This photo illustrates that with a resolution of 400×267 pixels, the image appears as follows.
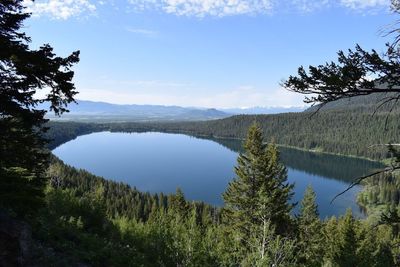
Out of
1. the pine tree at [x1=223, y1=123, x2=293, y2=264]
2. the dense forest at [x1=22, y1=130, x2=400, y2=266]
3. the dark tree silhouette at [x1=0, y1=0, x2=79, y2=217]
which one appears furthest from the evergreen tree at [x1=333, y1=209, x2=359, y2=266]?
the dark tree silhouette at [x1=0, y1=0, x2=79, y2=217]

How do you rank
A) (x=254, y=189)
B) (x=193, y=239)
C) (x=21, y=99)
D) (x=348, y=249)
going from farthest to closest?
(x=348, y=249)
(x=254, y=189)
(x=193, y=239)
(x=21, y=99)

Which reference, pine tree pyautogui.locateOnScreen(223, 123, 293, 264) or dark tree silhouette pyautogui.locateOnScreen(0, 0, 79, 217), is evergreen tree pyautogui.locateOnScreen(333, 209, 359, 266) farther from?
dark tree silhouette pyautogui.locateOnScreen(0, 0, 79, 217)

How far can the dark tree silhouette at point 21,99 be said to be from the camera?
11.8 metres

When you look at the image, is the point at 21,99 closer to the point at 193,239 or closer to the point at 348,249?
the point at 193,239

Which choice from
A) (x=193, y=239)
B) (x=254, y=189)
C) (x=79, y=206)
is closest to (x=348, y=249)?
(x=254, y=189)

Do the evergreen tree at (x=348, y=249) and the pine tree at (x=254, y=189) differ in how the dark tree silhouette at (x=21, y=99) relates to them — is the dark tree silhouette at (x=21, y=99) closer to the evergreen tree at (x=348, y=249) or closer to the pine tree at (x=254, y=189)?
the pine tree at (x=254, y=189)

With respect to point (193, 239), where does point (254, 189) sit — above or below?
above

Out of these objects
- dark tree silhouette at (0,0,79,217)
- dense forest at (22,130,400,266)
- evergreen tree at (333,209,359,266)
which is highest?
dark tree silhouette at (0,0,79,217)

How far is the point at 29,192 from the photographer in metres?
15.5

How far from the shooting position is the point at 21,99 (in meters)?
14.4

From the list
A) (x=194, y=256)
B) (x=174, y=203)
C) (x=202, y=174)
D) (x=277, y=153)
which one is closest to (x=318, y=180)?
(x=202, y=174)

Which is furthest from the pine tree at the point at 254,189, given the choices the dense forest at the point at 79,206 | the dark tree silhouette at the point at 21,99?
the dark tree silhouette at the point at 21,99

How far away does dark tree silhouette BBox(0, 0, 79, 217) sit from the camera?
11758mm

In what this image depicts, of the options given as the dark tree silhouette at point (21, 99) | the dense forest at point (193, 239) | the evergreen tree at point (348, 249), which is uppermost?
the dark tree silhouette at point (21, 99)
